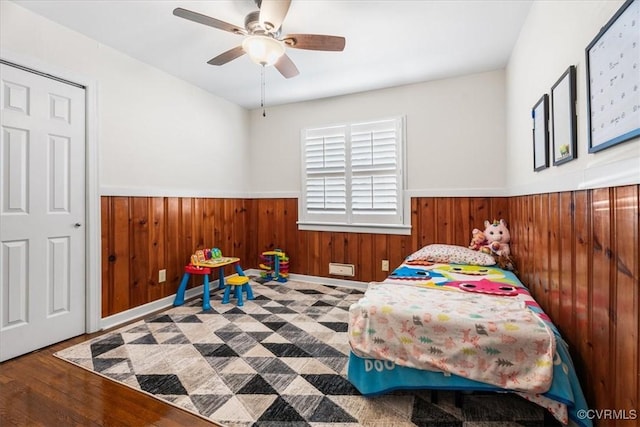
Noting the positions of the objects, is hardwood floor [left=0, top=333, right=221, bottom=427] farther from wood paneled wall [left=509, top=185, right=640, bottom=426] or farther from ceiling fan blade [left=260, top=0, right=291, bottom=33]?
ceiling fan blade [left=260, top=0, right=291, bottom=33]

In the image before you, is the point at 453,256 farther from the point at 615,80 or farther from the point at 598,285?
the point at 615,80

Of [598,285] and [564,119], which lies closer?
[598,285]

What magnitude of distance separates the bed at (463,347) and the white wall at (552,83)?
0.70 m

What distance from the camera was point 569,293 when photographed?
4.91 ft

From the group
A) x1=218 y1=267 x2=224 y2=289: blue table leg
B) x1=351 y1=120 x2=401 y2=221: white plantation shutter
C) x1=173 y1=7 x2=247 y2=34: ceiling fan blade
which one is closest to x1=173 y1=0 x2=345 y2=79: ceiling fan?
x1=173 y1=7 x2=247 y2=34: ceiling fan blade

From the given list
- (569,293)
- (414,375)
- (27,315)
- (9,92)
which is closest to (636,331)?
(569,293)

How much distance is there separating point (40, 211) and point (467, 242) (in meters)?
3.85

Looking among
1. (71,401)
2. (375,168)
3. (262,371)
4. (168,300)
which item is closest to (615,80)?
(262,371)

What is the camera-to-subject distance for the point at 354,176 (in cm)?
379

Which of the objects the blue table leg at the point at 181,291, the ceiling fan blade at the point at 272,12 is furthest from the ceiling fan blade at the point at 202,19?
the blue table leg at the point at 181,291

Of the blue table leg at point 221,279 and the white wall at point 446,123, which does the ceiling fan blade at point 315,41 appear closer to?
the white wall at point 446,123

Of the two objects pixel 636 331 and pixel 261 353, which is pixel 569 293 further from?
pixel 261 353

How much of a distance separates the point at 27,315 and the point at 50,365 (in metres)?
0.46

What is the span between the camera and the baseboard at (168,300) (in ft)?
8.85
